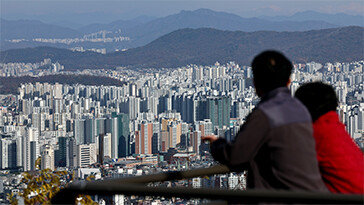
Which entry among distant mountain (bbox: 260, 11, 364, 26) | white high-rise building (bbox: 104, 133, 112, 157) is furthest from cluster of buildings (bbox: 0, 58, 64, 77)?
distant mountain (bbox: 260, 11, 364, 26)

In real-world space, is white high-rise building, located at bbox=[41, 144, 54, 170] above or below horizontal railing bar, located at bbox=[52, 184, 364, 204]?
below

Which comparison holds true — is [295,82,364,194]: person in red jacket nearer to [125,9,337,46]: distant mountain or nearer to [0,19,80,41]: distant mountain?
[0,19,80,41]: distant mountain

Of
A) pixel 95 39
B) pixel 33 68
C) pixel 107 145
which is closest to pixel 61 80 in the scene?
pixel 33 68

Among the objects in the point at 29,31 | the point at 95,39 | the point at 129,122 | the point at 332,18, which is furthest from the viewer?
the point at 332,18

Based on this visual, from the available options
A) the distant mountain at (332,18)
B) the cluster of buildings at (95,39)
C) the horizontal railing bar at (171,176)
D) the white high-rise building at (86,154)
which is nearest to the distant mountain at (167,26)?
the cluster of buildings at (95,39)

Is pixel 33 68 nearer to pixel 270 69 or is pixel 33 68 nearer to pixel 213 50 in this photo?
pixel 213 50

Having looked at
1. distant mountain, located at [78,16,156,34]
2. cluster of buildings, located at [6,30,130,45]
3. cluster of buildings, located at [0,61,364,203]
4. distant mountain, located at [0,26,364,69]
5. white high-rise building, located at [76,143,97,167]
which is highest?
distant mountain, located at [78,16,156,34]
